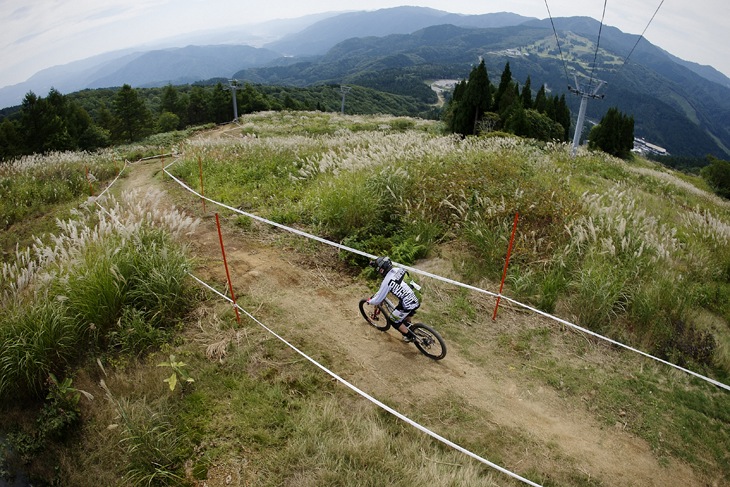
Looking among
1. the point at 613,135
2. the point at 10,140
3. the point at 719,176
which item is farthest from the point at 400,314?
the point at 719,176

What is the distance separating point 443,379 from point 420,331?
24.7 inches

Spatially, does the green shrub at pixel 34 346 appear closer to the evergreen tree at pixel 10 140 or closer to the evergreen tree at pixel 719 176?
the evergreen tree at pixel 10 140

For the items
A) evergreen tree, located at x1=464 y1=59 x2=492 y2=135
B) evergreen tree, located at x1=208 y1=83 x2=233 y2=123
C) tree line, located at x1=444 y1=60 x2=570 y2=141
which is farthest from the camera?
evergreen tree, located at x1=208 y1=83 x2=233 y2=123

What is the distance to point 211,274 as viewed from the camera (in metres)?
6.15

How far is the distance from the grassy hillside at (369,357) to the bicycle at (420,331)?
6.3 inches

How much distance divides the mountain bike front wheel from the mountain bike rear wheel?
488 millimetres

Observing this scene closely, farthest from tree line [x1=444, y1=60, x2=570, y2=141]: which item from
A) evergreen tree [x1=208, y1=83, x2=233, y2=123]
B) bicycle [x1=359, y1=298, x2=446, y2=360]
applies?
evergreen tree [x1=208, y1=83, x2=233, y2=123]

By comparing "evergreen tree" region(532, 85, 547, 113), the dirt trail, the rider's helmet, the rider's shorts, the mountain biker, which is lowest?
the dirt trail

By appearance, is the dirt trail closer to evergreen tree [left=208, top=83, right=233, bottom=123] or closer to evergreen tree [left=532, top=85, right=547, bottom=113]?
evergreen tree [left=532, top=85, right=547, bottom=113]

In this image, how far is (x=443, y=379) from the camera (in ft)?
14.5

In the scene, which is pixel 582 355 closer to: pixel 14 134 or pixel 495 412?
pixel 495 412

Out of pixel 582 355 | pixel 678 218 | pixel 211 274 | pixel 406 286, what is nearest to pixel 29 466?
pixel 211 274

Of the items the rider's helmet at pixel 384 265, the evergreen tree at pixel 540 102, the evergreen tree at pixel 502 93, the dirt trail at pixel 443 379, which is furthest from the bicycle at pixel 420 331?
the evergreen tree at pixel 540 102

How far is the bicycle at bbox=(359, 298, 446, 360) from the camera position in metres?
4.60
